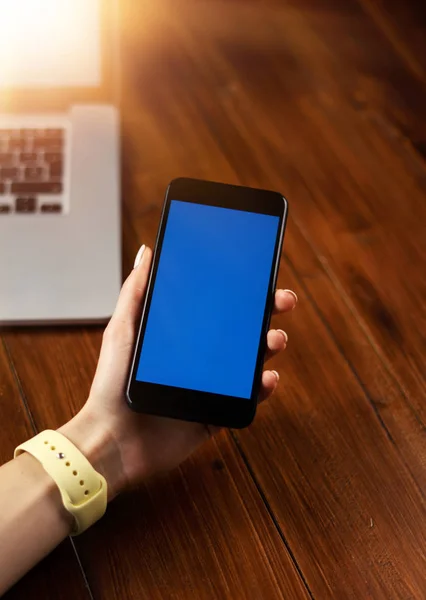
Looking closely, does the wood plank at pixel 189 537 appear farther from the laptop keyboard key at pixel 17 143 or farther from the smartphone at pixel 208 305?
the laptop keyboard key at pixel 17 143

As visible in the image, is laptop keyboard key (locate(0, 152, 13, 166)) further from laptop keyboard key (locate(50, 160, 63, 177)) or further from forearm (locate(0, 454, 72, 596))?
forearm (locate(0, 454, 72, 596))

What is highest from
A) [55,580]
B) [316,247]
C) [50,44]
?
[50,44]

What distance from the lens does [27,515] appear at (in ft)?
1.44

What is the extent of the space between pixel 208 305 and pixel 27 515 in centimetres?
21

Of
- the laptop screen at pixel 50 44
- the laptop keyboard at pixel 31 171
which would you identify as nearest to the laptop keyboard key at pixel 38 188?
the laptop keyboard at pixel 31 171

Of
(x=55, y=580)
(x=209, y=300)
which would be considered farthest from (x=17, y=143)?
(x=55, y=580)

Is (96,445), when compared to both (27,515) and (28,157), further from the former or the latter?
(28,157)

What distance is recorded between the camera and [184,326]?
48cm

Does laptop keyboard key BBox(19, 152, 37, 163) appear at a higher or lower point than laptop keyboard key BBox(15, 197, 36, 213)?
higher

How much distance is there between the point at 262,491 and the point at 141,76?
50cm

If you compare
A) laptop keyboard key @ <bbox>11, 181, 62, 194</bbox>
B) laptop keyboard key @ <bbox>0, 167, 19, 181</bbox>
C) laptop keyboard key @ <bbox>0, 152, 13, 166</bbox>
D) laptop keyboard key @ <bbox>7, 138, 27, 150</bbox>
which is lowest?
laptop keyboard key @ <bbox>11, 181, 62, 194</bbox>

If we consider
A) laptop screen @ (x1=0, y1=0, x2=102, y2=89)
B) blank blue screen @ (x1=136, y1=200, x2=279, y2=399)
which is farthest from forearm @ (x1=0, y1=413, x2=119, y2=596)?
laptop screen @ (x1=0, y1=0, x2=102, y2=89)

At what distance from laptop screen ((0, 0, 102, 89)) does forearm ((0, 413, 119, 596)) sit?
1.25ft

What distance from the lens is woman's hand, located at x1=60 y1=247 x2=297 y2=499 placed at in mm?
489
